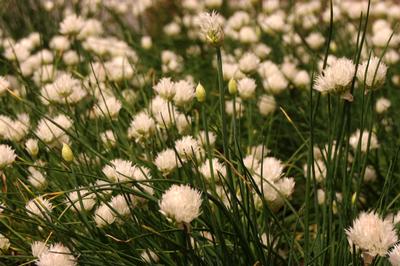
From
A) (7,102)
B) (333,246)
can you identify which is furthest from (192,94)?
(7,102)

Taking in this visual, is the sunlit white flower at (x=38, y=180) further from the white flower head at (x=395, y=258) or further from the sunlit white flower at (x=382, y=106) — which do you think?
the sunlit white flower at (x=382, y=106)

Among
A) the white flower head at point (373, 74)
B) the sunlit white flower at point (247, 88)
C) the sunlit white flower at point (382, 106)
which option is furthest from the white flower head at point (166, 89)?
the sunlit white flower at point (382, 106)

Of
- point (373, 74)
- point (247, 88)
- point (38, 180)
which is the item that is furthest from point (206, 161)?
point (373, 74)

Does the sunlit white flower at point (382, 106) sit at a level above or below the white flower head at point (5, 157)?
above

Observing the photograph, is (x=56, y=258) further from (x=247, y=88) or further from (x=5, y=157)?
(x=247, y=88)

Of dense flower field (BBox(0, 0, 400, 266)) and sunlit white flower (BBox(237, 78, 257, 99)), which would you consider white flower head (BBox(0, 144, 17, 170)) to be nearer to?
dense flower field (BBox(0, 0, 400, 266))

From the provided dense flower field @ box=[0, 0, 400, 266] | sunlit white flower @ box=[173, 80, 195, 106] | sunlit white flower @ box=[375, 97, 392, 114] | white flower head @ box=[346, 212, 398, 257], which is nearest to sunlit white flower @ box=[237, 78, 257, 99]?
dense flower field @ box=[0, 0, 400, 266]

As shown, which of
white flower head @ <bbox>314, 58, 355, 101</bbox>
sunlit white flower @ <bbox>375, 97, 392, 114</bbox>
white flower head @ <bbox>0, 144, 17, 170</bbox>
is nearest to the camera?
white flower head @ <bbox>314, 58, 355, 101</bbox>
